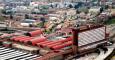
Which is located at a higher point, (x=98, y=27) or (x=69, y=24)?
(x=98, y=27)

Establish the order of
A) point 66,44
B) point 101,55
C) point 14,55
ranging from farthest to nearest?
point 66,44, point 14,55, point 101,55

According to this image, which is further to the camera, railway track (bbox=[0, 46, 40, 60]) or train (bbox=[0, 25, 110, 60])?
train (bbox=[0, 25, 110, 60])

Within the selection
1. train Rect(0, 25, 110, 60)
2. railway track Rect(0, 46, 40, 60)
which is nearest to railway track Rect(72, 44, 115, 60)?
train Rect(0, 25, 110, 60)

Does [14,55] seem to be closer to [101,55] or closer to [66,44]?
[66,44]

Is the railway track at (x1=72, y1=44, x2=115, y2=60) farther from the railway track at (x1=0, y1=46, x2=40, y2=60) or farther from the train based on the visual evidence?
the railway track at (x1=0, y1=46, x2=40, y2=60)

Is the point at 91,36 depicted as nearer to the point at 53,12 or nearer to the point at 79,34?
the point at 79,34

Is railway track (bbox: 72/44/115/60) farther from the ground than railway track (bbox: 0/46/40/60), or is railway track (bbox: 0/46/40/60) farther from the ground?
railway track (bbox: 0/46/40/60)

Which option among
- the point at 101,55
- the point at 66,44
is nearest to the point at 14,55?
the point at 66,44

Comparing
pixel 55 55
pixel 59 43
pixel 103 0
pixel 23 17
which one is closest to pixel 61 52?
pixel 55 55

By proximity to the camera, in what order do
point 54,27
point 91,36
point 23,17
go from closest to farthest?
point 91,36 < point 54,27 < point 23,17
